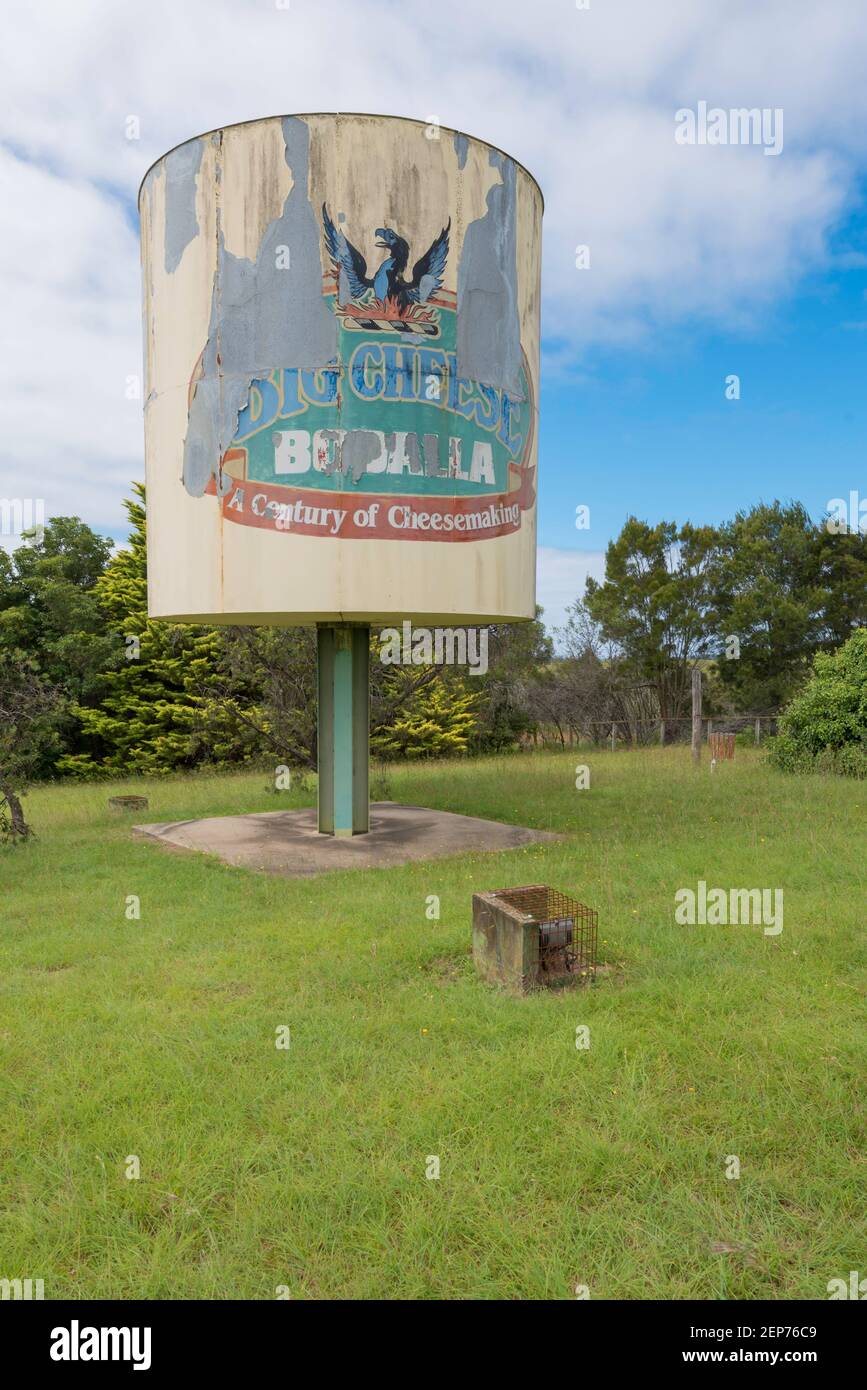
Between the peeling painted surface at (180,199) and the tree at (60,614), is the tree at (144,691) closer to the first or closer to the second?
the tree at (60,614)

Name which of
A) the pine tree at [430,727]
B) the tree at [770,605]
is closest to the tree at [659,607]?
the tree at [770,605]

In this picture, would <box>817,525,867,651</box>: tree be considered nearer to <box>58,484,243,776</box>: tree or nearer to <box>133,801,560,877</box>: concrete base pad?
<box>58,484,243,776</box>: tree

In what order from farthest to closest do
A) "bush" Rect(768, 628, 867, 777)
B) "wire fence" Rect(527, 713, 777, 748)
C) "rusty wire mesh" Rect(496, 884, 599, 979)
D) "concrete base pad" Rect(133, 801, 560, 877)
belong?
"wire fence" Rect(527, 713, 777, 748) → "bush" Rect(768, 628, 867, 777) → "concrete base pad" Rect(133, 801, 560, 877) → "rusty wire mesh" Rect(496, 884, 599, 979)

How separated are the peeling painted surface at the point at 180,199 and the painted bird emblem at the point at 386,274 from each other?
6.56 feet

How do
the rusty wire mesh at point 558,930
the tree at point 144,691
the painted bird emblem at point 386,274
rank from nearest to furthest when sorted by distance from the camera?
1. the rusty wire mesh at point 558,930
2. the painted bird emblem at point 386,274
3. the tree at point 144,691

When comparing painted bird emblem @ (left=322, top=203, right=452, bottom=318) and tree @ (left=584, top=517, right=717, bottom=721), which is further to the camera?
tree @ (left=584, top=517, right=717, bottom=721)

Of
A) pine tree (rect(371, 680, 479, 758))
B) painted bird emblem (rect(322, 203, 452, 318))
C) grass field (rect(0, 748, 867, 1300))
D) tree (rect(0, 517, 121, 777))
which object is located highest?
painted bird emblem (rect(322, 203, 452, 318))

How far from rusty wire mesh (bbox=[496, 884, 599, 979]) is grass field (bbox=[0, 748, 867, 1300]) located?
269 mm

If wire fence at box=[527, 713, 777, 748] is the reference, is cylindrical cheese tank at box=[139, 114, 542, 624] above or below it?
above

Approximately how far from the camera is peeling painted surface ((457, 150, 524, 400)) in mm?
12531

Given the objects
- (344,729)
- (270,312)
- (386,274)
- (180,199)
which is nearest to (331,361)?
(270,312)

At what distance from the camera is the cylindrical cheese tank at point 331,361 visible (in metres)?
12.0

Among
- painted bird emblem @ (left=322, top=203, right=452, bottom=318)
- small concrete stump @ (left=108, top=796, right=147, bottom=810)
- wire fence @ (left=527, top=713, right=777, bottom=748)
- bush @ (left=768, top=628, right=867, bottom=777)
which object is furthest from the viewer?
wire fence @ (left=527, top=713, right=777, bottom=748)

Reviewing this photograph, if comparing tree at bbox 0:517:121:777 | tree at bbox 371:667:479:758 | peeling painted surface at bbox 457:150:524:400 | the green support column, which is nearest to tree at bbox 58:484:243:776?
tree at bbox 0:517:121:777
